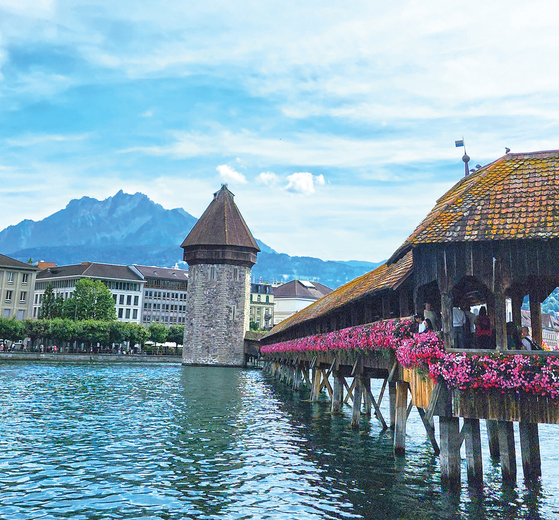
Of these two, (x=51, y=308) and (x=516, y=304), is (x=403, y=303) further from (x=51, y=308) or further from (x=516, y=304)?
(x=51, y=308)

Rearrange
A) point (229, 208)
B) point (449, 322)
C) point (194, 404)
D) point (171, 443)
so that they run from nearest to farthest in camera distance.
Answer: point (449, 322), point (171, 443), point (194, 404), point (229, 208)

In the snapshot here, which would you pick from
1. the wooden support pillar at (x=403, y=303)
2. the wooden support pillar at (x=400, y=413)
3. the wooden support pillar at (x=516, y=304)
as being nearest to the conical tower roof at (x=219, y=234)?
the wooden support pillar at (x=403, y=303)

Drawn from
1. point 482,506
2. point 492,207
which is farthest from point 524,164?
point 482,506

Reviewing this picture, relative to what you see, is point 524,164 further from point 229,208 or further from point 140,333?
point 140,333

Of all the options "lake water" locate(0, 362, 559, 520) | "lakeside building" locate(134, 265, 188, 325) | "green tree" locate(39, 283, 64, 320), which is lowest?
"lake water" locate(0, 362, 559, 520)

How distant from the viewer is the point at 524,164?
1277 cm

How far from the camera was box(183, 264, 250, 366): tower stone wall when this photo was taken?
68875 millimetres

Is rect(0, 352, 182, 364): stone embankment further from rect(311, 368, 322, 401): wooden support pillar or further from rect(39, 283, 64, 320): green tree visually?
rect(311, 368, 322, 401): wooden support pillar

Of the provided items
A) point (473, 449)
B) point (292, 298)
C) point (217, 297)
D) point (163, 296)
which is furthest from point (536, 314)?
point (292, 298)

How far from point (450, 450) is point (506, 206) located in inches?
182

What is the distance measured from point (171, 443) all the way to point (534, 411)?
9.49 metres

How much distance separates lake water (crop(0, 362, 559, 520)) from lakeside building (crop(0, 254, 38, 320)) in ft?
212

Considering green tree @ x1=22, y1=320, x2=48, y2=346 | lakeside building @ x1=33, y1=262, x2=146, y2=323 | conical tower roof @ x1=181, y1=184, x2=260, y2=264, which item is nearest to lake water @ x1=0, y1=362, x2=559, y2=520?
conical tower roof @ x1=181, y1=184, x2=260, y2=264

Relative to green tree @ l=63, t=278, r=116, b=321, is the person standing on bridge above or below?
below
